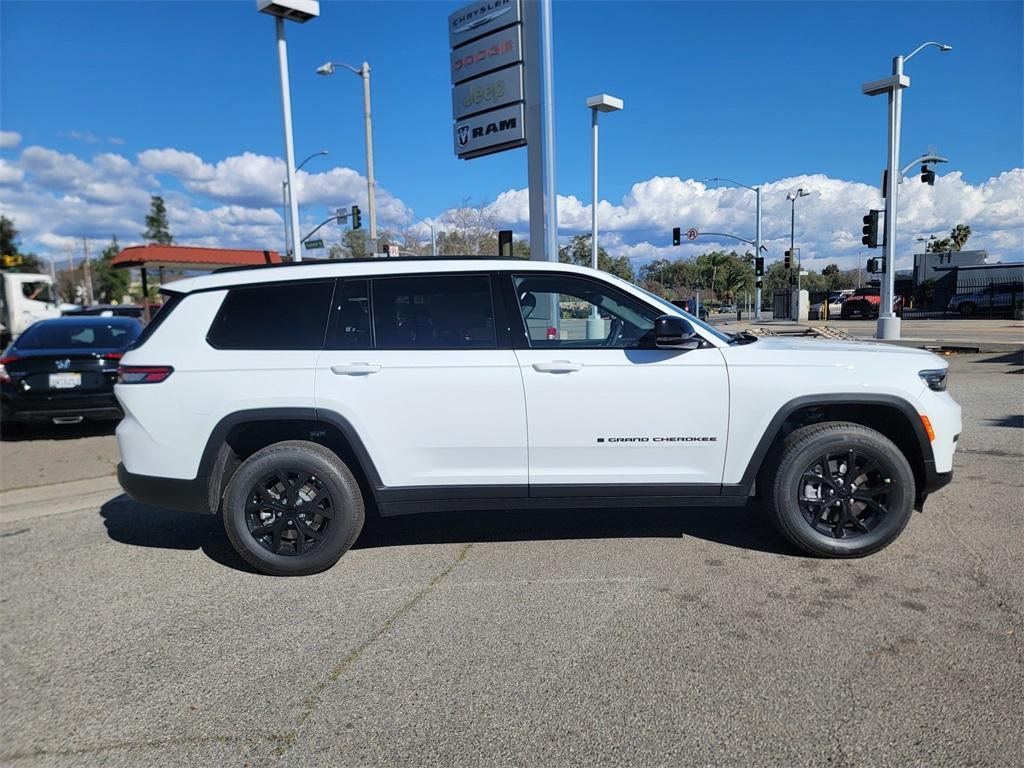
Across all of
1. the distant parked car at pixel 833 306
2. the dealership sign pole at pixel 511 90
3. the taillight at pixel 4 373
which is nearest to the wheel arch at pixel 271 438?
the taillight at pixel 4 373

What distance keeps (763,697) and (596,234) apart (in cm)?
2519

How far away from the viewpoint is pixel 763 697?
2.86 meters

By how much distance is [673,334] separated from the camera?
12.8 ft

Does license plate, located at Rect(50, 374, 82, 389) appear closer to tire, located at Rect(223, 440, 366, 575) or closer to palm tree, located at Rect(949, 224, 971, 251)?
tire, located at Rect(223, 440, 366, 575)

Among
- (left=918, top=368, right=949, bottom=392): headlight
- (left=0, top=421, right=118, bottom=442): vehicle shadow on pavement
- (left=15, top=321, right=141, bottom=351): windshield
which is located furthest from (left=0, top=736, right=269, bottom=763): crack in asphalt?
(left=0, top=421, right=118, bottom=442): vehicle shadow on pavement

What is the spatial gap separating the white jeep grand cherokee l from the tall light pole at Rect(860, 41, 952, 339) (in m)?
19.7

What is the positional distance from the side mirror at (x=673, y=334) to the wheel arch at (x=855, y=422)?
0.66 metres

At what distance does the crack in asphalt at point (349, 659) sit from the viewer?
2.73 metres

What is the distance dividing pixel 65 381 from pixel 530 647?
7420 mm

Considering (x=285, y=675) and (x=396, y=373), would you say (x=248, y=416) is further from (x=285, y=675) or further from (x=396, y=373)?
(x=285, y=675)

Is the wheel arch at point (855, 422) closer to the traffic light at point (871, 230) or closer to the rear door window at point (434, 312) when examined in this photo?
the rear door window at point (434, 312)

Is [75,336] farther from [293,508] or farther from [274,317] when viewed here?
[293,508]

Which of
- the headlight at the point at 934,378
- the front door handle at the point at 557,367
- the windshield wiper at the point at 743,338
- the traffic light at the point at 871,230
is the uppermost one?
the traffic light at the point at 871,230

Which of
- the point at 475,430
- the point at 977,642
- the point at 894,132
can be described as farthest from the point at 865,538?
the point at 894,132
